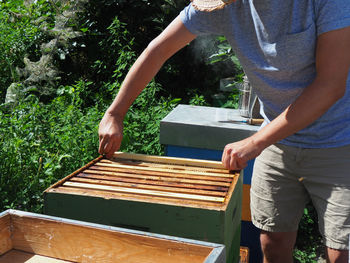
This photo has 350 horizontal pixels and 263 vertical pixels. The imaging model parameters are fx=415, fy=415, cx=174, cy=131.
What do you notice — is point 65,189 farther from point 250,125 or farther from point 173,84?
point 173,84

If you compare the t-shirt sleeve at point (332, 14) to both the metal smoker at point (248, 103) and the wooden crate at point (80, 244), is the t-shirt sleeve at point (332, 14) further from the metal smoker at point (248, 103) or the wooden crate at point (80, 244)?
the metal smoker at point (248, 103)

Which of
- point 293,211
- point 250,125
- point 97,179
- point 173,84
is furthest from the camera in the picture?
point 173,84

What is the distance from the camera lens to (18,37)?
412 centimetres

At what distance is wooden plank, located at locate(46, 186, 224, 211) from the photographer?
A: 121 centimetres

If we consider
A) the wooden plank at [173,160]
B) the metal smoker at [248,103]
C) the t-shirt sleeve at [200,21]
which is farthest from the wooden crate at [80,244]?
the metal smoker at [248,103]

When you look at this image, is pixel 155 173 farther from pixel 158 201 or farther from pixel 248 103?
pixel 248 103

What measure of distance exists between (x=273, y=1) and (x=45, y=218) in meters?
0.95

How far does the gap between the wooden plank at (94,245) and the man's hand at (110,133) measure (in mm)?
524

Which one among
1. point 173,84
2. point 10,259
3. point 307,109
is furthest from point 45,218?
point 173,84

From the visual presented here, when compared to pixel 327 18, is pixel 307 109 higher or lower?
lower

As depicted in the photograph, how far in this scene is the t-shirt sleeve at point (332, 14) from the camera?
1152 mm

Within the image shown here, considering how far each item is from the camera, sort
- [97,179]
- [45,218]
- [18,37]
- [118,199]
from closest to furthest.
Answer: [45,218] < [118,199] < [97,179] < [18,37]

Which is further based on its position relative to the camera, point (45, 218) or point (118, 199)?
point (118, 199)

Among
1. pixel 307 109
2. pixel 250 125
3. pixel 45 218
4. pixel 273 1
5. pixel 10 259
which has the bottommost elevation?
pixel 10 259
